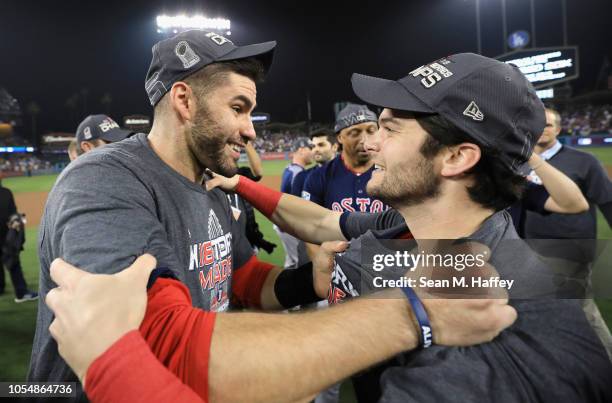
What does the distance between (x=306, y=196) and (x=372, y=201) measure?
74 centimetres

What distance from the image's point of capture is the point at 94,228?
47.5 inches

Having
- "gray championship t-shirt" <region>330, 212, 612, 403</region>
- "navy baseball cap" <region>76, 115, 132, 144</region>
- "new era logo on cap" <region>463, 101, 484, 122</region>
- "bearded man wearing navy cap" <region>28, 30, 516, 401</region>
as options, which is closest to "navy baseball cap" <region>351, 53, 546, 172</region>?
"new era logo on cap" <region>463, 101, 484, 122</region>

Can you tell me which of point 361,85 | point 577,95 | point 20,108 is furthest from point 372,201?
point 20,108

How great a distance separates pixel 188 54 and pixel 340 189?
2770 millimetres

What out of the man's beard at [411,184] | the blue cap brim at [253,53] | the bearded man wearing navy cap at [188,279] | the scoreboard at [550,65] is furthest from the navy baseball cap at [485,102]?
the scoreboard at [550,65]

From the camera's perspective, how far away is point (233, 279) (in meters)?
2.32

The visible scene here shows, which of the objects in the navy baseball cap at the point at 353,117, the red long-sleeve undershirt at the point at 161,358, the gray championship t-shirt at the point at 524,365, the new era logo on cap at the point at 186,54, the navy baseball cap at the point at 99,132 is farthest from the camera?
the navy baseball cap at the point at 99,132

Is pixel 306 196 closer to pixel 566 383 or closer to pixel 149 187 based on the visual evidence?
pixel 149 187

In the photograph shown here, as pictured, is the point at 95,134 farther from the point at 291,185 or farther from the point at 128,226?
the point at 128,226

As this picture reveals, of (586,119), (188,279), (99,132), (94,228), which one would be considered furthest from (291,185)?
(586,119)

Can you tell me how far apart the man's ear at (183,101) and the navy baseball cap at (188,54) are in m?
0.04

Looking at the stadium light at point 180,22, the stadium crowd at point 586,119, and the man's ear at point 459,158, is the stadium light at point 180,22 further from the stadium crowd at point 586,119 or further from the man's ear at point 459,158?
the stadium crowd at point 586,119

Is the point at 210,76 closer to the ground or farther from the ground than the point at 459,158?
farther from the ground

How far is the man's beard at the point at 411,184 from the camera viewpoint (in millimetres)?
1501
